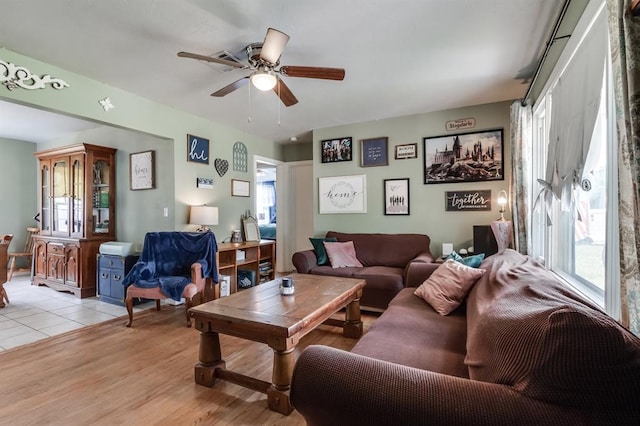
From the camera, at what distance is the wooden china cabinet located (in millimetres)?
4148

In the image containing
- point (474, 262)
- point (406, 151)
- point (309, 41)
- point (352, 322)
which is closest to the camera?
point (309, 41)

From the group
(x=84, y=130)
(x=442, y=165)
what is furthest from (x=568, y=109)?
(x=84, y=130)

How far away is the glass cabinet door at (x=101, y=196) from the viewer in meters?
4.34

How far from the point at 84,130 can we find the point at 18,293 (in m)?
2.55

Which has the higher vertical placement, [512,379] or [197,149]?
[197,149]

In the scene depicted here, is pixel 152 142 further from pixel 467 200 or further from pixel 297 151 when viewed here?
pixel 467 200

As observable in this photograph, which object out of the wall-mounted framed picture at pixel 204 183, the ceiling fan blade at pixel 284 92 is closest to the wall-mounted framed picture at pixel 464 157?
the ceiling fan blade at pixel 284 92

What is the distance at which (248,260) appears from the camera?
4.49m

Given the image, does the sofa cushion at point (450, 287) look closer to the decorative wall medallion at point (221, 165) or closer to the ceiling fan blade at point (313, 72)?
the ceiling fan blade at point (313, 72)

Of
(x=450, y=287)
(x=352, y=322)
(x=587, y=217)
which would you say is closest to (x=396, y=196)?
(x=352, y=322)

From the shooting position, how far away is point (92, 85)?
9.77 ft

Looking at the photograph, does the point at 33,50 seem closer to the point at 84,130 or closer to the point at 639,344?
the point at 84,130

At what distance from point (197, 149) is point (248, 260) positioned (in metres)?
1.72

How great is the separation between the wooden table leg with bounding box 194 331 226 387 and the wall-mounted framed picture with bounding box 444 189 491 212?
10.6 ft
